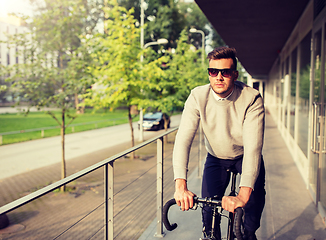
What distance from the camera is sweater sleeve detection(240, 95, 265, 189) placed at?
1.95 m

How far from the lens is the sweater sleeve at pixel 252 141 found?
1.95 metres

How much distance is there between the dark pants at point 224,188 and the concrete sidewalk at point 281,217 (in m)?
1.36

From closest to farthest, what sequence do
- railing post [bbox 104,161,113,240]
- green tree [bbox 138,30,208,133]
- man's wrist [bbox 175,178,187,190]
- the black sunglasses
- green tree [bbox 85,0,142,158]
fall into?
A: man's wrist [bbox 175,178,187,190], the black sunglasses, railing post [bbox 104,161,113,240], green tree [bbox 85,0,142,158], green tree [bbox 138,30,208,133]

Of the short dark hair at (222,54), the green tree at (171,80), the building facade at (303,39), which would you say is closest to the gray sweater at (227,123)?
the short dark hair at (222,54)

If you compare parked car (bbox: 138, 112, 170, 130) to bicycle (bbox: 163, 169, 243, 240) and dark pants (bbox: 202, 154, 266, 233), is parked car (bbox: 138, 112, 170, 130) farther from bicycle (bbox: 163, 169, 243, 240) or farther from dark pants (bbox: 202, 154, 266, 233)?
bicycle (bbox: 163, 169, 243, 240)

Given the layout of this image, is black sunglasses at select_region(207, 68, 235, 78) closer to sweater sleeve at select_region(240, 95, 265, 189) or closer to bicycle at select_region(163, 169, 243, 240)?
sweater sleeve at select_region(240, 95, 265, 189)

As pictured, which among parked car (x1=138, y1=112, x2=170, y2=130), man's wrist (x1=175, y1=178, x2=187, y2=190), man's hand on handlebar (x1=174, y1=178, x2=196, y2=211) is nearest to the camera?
man's hand on handlebar (x1=174, y1=178, x2=196, y2=211)

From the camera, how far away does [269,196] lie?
515 cm

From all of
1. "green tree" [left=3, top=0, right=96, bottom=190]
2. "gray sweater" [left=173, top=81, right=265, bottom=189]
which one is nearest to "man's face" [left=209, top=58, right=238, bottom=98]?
"gray sweater" [left=173, top=81, right=265, bottom=189]

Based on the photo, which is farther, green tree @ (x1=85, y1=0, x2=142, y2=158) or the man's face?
green tree @ (x1=85, y1=0, x2=142, y2=158)

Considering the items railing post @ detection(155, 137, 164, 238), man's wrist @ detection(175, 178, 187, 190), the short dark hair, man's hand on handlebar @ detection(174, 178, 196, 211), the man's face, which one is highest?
the short dark hair

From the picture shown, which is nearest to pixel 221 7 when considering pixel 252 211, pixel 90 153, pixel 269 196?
pixel 269 196

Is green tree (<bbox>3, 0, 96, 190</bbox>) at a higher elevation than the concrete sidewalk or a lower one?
higher

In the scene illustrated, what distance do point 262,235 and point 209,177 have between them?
1675 mm
